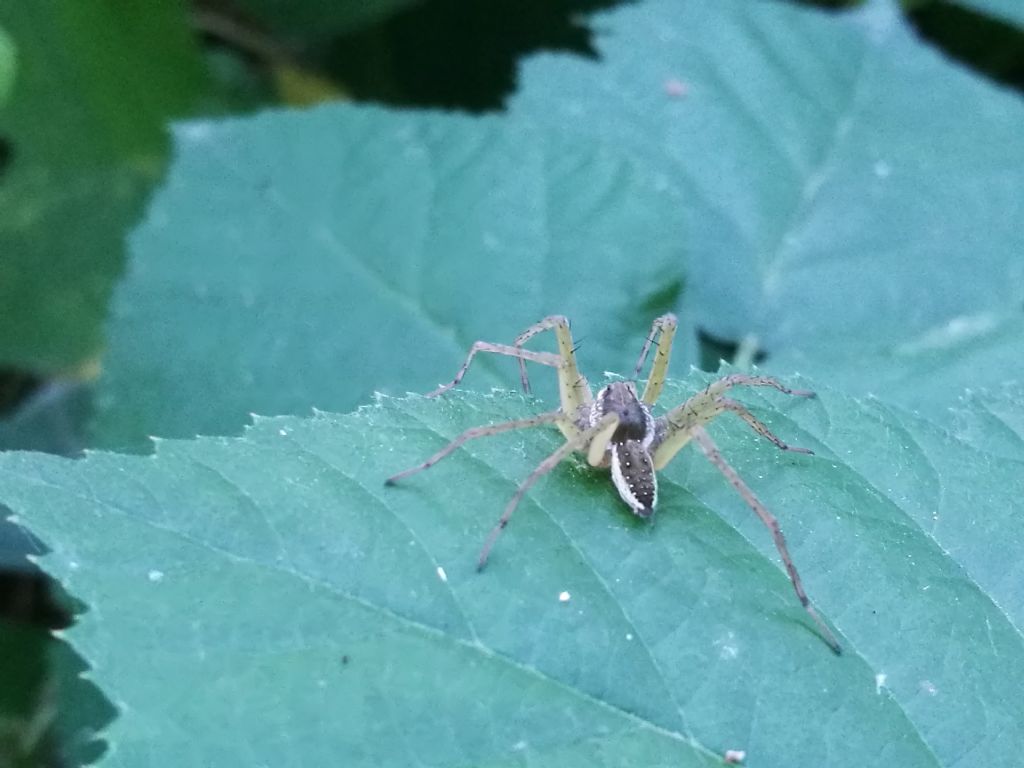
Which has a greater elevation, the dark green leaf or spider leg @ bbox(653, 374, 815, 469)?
the dark green leaf

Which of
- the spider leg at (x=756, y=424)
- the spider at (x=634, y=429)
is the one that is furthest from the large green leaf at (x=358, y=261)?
the spider leg at (x=756, y=424)

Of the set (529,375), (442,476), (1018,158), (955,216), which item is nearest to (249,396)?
(529,375)

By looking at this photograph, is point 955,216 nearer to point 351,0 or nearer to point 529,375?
point 529,375

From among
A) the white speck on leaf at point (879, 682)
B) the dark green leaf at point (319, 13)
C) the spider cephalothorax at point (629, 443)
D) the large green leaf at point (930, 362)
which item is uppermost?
the dark green leaf at point (319, 13)

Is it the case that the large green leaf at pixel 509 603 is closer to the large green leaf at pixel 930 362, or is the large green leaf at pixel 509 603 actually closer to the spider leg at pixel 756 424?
the spider leg at pixel 756 424

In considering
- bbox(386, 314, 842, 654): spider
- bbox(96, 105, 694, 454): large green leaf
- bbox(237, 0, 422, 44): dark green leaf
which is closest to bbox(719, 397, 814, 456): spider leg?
bbox(386, 314, 842, 654): spider

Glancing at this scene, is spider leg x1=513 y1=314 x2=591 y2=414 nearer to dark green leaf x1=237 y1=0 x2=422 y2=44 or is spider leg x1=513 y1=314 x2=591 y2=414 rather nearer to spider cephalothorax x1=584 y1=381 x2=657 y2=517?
spider cephalothorax x1=584 y1=381 x2=657 y2=517

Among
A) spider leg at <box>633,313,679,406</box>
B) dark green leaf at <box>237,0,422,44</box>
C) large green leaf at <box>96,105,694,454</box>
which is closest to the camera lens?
spider leg at <box>633,313,679,406</box>
